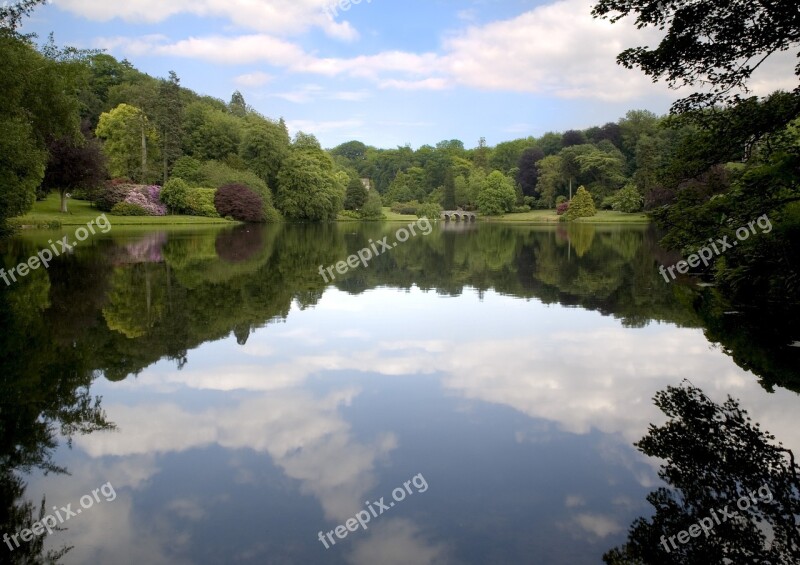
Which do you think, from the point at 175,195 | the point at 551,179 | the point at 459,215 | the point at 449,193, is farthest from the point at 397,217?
the point at 175,195

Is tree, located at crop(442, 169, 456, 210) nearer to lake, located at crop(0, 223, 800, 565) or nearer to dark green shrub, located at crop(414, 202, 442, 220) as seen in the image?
dark green shrub, located at crop(414, 202, 442, 220)

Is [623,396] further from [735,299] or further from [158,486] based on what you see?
[735,299]

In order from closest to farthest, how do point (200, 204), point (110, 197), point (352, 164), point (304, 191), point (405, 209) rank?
point (110, 197), point (200, 204), point (304, 191), point (405, 209), point (352, 164)

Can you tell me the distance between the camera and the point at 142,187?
59.5 metres

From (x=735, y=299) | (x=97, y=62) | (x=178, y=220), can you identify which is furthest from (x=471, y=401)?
(x=97, y=62)

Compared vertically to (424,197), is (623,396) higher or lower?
lower

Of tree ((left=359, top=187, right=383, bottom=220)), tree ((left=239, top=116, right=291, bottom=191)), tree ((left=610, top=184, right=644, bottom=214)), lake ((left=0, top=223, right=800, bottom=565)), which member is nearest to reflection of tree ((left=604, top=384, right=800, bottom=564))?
lake ((left=0, top=223, right=800, bottom=565))

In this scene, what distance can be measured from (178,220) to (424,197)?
219 ft

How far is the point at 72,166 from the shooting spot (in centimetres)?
4559

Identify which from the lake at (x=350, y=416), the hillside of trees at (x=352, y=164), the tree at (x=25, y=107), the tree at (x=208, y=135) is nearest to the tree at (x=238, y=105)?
the hillside of trees at (x=352, y=164)

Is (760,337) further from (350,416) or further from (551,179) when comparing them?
(551,179)

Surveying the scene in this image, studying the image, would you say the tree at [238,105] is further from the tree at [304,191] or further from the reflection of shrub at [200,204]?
the reflection of shrub at [200,204]

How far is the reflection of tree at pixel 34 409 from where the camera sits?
15.2 ft

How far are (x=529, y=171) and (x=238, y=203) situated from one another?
5979 cm
